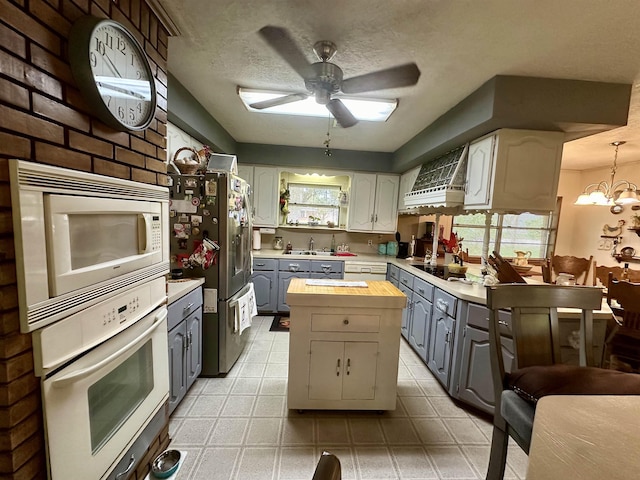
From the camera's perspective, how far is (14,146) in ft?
2.32

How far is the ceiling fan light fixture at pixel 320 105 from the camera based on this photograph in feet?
7.30

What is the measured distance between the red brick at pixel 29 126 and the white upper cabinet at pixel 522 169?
8.46 feet

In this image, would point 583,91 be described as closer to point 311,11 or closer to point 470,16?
point 470,16

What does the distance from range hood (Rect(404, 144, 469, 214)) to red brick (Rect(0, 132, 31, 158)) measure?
2649mm

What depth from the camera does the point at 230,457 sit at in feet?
5.20

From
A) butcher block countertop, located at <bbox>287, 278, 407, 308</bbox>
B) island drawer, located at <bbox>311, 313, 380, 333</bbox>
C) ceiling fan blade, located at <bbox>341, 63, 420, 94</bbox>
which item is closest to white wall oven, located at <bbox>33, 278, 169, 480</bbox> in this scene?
butcher block countertop, located at <bbox>287, 278, 407, 308</bbox>

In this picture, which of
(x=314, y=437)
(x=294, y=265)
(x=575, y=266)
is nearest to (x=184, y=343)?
(x=314, y=437)

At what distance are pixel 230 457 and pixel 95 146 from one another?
1762 mm

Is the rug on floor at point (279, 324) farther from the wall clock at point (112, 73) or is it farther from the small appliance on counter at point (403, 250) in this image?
the wall clock at point (112, 73)

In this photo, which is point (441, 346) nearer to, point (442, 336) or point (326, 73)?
point (442, 336)

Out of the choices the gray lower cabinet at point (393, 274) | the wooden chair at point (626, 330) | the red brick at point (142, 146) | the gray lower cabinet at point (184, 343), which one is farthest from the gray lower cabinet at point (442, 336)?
the red brick at point (142, 146)

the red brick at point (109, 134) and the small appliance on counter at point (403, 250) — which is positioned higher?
the red brick at point (109, 134)

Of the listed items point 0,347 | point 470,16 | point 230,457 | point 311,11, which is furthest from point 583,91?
point 230,457

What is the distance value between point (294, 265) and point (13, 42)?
3.18 metres
